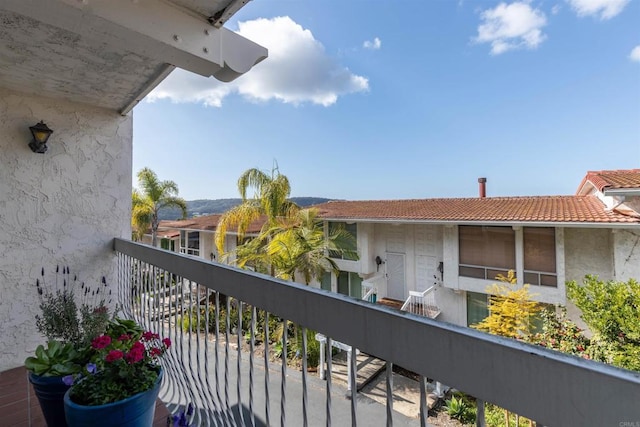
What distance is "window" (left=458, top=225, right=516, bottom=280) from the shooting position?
381 inches

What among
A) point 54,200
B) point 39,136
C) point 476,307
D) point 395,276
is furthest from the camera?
point 395,276

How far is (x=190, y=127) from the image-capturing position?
9609mm

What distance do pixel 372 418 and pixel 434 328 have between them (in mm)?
4046

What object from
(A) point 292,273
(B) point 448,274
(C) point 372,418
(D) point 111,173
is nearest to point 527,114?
(B) point 448,274

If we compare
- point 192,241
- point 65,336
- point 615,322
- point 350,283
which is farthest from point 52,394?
point 192,241

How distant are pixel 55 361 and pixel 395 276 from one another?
11616 mm

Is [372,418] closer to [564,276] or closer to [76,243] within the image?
[76,243]

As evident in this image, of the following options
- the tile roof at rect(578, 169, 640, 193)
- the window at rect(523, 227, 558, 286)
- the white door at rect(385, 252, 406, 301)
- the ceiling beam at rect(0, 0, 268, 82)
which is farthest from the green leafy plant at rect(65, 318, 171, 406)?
the white door at rect(385, 252, 406, 301)

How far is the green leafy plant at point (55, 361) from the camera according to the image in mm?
1584

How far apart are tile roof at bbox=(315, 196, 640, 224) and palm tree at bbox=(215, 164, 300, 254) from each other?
344 cm

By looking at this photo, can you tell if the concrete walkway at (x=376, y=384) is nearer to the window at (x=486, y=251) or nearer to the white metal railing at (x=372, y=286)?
the white metal railing at (x=372, y=286)

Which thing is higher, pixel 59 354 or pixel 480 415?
pixel 480 415

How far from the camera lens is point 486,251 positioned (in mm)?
10125

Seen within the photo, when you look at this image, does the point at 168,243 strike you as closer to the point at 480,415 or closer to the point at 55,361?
the point at 55,361
